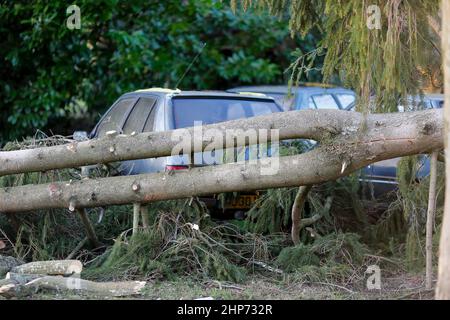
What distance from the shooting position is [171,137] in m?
7.85

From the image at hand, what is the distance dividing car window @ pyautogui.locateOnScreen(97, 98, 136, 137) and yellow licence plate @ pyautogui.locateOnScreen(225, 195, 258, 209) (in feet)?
6.30

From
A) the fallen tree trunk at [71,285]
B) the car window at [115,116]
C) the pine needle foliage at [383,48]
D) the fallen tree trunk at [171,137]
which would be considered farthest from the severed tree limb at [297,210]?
the car window at [115,116]

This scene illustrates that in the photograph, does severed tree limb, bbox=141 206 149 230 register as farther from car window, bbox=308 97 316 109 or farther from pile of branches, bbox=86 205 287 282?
car window, bbox=308 97 316 109

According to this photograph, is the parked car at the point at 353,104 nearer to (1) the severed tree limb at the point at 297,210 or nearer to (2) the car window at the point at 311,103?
(2) the car window at the point at 311,103

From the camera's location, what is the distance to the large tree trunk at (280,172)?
24.3ft

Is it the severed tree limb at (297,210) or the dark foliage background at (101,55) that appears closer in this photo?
the severed tree limb at (297,210)

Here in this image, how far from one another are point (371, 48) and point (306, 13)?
4.61 ft

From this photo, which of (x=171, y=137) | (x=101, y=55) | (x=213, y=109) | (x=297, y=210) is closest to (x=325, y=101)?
(x=213, y=109)

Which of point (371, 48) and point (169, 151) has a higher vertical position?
point (371, 48)

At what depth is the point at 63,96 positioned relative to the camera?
1552 centimetres

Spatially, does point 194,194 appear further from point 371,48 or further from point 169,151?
point 371,48

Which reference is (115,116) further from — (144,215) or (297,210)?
(297,210)

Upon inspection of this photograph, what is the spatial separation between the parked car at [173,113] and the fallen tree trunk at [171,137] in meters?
0.85
